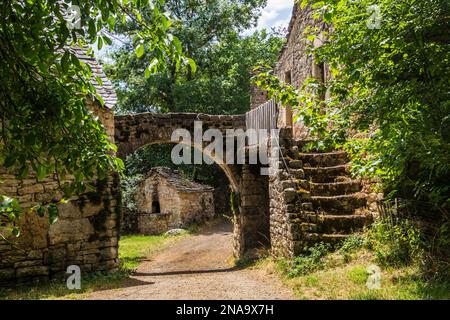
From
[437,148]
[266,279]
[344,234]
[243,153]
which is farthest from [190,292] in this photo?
[243,153]

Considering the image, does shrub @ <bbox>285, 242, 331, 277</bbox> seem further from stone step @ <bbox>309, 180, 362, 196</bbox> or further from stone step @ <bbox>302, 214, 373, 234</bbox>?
stone step @ <bbox>309, 180, 362, 196</bbox>

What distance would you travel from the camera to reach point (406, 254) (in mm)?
5402

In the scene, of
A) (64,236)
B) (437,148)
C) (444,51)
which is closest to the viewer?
(437,148)

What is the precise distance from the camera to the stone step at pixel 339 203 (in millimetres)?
7090

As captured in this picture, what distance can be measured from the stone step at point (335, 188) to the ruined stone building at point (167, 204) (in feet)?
40.3

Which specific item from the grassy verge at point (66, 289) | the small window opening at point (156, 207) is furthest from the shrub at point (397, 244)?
the small window opening at point (156, 207)

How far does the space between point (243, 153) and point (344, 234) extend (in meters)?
5.01

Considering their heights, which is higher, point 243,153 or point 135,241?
point 243,153

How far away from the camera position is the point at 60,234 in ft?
24.4

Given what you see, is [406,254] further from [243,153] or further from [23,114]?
[243,153]

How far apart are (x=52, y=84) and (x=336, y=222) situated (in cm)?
556

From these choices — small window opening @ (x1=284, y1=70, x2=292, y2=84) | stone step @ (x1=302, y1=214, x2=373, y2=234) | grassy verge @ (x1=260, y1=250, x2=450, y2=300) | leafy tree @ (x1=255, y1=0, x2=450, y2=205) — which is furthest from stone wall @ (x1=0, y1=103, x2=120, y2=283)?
small window opening @ (x1=284, y1=70, x2=292, y2=84)

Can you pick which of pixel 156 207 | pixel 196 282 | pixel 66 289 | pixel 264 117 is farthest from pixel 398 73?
pixel 156 207

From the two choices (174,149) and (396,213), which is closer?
(396,213)
